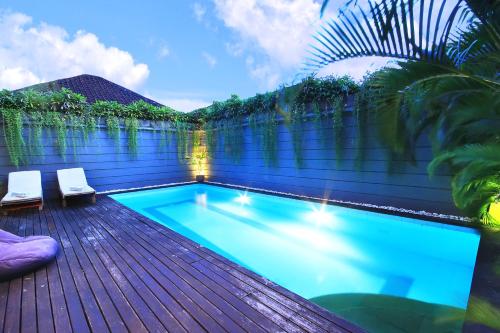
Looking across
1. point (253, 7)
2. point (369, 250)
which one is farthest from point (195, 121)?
point (369, 250)

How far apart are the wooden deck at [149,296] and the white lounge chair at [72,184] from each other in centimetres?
237

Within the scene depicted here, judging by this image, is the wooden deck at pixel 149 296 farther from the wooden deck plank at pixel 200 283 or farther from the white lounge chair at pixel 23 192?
the white lounge chair at pixel 23 192

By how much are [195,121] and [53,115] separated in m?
3.68

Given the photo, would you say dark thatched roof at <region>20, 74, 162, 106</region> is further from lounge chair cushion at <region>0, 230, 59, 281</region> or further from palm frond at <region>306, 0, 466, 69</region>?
palm frond at <region>306, 0, 466, 69</region>

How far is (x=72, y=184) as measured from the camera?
5.46 metres

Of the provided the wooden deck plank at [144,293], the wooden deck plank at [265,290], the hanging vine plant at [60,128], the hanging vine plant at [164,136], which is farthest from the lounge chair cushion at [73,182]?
the wooden deck plank at [265,290]

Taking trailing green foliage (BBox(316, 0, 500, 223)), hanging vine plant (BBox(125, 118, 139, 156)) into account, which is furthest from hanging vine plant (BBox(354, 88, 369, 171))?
hanging vine plant (BBox(125, 118, 139, 156))

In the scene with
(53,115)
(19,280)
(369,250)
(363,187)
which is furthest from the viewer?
(53,115)

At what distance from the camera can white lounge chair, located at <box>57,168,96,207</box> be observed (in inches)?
198

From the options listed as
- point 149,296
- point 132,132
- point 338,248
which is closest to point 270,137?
point 338,248

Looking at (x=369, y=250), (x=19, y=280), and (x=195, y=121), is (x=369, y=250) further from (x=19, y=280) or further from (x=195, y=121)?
(x=195, y=121)

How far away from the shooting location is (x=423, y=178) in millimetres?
4109

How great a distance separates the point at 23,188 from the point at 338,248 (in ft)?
19.6

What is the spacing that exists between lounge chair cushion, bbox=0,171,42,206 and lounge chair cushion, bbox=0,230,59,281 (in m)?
2.70
